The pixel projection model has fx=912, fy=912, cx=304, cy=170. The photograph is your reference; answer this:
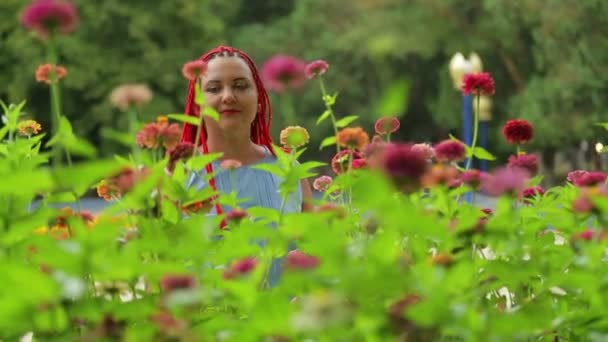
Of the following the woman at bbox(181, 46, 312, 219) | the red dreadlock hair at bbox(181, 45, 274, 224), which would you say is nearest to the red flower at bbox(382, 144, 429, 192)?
the woman at bbox(181, 46, 312, 219)

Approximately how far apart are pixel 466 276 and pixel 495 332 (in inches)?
2.0

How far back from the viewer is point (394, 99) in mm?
666

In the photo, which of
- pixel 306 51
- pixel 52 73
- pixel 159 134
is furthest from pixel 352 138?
pixel 306 51

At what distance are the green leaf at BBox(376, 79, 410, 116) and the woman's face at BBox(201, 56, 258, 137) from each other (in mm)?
1254

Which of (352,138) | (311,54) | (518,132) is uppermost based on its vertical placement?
(352,138)

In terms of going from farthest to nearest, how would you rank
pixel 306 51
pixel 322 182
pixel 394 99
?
pixel 306 51
pixel 322 182
pixel 394 99

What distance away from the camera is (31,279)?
0.65m

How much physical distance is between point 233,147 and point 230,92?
0.59ft

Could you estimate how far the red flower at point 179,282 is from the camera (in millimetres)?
758

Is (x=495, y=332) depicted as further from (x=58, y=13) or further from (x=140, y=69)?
(x=140, y=69)

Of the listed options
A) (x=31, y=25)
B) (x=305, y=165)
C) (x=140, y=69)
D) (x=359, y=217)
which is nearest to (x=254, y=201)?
(x=359, y=217)

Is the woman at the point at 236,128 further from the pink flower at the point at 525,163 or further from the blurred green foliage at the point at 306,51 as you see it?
the blurred green foliage at the point at 306,51

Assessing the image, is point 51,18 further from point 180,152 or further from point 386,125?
point 386,125

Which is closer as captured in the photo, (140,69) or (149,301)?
(149,301)
